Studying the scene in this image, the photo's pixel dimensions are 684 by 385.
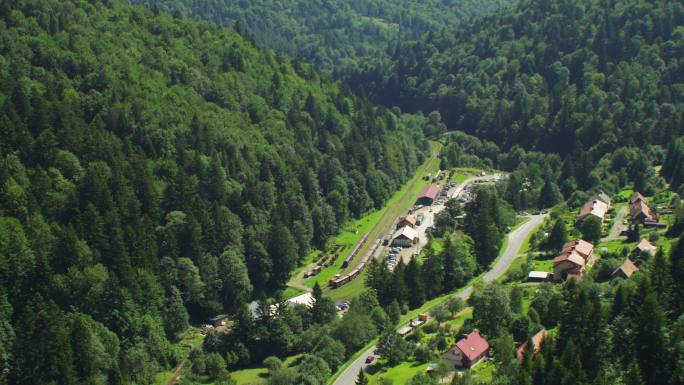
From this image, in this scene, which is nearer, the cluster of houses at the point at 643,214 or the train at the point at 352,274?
the train at the point at 352,274

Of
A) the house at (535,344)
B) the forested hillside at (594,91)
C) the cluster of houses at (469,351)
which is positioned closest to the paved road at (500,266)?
the cluster of houses at (469,351)

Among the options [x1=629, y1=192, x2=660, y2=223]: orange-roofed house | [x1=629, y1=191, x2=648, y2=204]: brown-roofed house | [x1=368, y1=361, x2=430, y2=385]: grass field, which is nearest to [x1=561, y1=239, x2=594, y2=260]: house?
[x1=629, y1=192, x2=660, y2=223]: orange-roofed house

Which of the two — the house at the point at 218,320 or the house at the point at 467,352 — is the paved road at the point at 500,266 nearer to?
the house at the point at 467,352

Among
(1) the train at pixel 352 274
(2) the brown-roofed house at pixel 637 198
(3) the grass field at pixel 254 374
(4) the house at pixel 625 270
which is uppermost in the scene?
(3) the grass field at pixel 254 374

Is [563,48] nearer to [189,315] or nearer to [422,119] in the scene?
[422,119]

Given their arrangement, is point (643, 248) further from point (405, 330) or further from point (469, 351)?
point (469, 351)

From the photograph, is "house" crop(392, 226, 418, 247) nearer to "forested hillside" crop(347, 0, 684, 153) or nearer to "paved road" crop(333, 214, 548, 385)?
A: "paved road" crop(333, 214, 548, 385)
